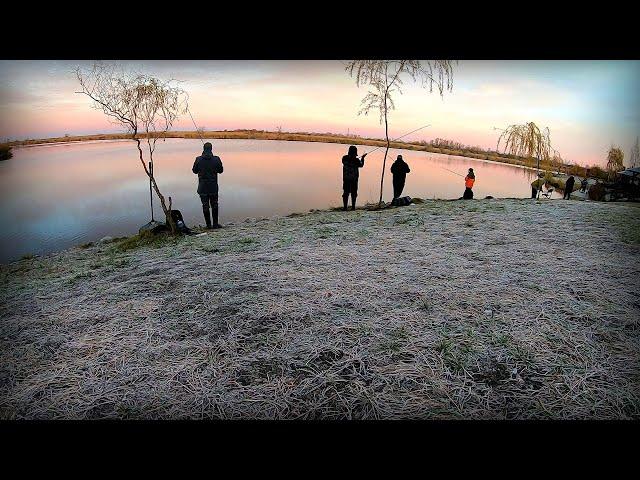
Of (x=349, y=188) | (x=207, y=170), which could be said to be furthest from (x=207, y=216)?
(x=349, y=188)

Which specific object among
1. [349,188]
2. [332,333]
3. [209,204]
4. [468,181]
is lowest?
[332,333]

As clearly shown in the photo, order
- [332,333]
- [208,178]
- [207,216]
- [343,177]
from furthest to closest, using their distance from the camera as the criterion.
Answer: [343,177] < [207,216] < [208,178] < [332,333]

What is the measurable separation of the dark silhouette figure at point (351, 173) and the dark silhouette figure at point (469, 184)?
315 centimetres

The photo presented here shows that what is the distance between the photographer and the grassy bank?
6.97ft

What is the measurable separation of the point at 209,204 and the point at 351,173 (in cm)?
355

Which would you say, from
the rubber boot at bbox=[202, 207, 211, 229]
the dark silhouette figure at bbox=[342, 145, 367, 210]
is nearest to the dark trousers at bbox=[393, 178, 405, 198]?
the dark silhouette figure at bbox=[342, 145, 367, 210]

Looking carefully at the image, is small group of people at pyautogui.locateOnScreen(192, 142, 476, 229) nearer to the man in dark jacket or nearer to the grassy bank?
the man in dark jacket

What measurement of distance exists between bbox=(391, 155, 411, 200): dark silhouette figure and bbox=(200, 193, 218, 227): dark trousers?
4761 mm

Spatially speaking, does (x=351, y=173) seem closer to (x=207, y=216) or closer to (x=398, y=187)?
(x=398, y=187)

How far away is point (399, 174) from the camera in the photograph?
856 centimetres

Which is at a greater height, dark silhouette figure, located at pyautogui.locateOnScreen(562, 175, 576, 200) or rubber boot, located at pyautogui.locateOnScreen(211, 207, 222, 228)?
dark silhouette figure, located at pyautogui.locateOnScreen(562, 175, 576, 200)

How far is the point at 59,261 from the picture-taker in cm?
536
